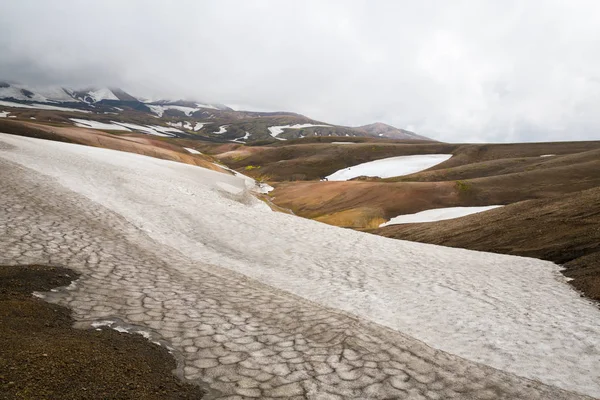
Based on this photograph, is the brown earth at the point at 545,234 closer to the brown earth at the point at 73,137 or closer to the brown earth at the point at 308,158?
the brown earth at the point at 73,137

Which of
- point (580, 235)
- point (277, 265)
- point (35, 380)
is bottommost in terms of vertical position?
point (277, 265)

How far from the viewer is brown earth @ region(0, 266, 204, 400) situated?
5.04 metres

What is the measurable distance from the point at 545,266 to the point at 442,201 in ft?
102

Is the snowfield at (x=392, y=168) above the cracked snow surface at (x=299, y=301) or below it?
above

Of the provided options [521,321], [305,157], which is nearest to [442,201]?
[521,321]

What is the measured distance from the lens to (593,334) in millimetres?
10492

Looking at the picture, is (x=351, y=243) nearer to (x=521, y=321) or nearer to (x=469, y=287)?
(x=469, y=287)

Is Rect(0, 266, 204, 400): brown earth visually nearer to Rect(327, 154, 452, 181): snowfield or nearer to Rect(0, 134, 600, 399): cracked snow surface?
Rect(0, 134, 600, 399): cracked snow surface

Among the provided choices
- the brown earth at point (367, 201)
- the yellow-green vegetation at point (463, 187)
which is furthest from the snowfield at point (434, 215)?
the yellow-green vegetation at point (463, 187)

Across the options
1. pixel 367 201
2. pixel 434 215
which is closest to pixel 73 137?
pixel 367 201

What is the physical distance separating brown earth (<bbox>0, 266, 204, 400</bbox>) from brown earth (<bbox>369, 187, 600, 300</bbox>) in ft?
51.8

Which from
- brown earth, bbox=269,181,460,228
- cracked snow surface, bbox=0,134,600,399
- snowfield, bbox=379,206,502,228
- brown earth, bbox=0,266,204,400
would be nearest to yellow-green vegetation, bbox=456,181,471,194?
brown earth, bbox=269,181,460,228

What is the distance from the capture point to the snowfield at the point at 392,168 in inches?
3893

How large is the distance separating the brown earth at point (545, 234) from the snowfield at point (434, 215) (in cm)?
1317
